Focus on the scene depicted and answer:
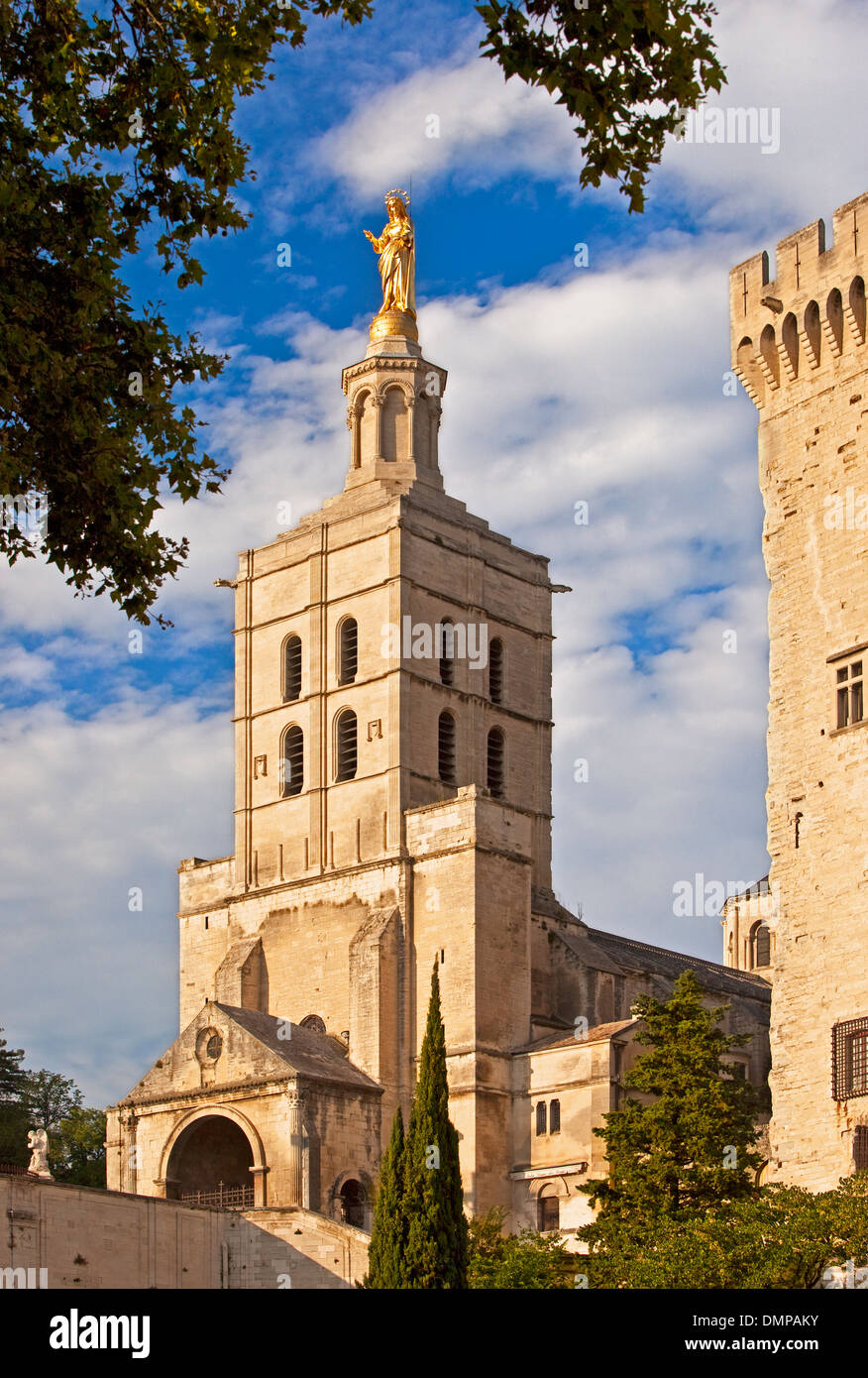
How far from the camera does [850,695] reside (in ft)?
112

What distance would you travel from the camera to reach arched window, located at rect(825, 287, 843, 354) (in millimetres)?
35094

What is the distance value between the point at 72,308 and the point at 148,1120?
130 ft

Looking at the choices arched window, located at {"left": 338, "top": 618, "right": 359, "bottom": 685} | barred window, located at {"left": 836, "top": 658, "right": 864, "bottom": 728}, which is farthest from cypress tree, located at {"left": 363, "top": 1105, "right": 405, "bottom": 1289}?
arched window, located at {"left": 338, "top": 618, "right": 359, "bottom": 685}

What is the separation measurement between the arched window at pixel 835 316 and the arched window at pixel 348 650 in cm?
2553

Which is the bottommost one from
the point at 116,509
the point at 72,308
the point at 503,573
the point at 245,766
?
the point at 116,509

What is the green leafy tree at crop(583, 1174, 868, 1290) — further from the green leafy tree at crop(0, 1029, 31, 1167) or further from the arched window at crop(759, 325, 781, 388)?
the green leafy tree at crop(0, 1029, 31, 1167)

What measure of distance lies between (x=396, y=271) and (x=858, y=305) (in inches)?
1270

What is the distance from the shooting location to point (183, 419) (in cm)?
1541

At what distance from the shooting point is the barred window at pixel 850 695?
33.9 metres

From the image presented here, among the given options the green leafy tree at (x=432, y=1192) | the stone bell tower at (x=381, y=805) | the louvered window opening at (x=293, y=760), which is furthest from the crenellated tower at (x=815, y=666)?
the louvered window opening at (x=293, y=760)

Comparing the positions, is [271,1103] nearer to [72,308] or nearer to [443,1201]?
[443,1201]

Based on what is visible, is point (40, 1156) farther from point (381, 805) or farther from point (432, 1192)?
point (381, 805)

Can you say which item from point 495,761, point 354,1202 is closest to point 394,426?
point 495,761
